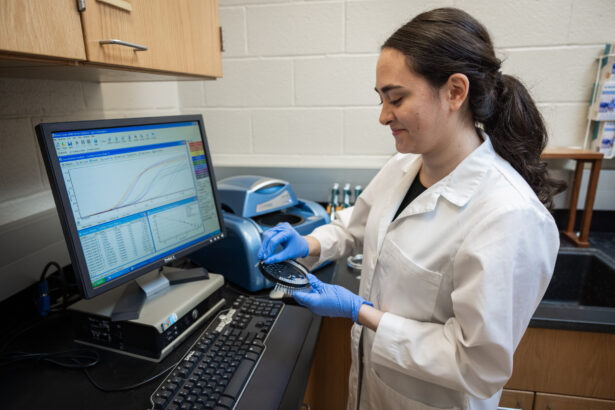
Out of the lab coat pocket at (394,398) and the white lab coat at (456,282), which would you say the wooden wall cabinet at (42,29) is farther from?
the lab coat pocket at (394,398)

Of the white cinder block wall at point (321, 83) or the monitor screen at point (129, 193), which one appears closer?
the monitor screen at point (129, 193)

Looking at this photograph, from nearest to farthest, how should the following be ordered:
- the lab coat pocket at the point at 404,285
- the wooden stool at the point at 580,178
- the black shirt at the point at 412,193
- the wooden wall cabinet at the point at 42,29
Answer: the wooden wall cabinet at the point at 42,29
the lab coat pocket at the point at 404,285
the black shirt at the point at 412,193
the wooden stool at the point at 580,178

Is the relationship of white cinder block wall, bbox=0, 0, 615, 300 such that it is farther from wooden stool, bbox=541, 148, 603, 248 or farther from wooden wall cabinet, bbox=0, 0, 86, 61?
wooden wall cabinet, bbox=0, 0, 86, 61

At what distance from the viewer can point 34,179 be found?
1.05m

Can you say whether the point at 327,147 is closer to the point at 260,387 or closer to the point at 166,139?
the point at 166,139

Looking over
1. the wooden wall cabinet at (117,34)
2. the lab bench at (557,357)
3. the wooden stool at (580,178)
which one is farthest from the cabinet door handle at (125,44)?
the wooden stool at (580,178)

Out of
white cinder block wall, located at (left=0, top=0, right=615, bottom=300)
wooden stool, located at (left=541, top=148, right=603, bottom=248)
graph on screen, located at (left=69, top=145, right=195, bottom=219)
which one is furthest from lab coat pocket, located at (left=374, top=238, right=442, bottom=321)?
wooden stool, located at (left=541, top=148, right=603, bottom=248)

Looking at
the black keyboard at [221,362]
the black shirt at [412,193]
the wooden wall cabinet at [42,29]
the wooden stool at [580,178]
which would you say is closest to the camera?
the wooden wall cabinet at [42,29]

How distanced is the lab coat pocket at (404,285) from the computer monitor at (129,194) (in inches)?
18.1

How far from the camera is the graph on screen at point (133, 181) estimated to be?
0.72 meters

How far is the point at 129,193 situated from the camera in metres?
0.80

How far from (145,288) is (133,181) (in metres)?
0.25

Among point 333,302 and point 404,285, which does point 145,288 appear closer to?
point 333,302

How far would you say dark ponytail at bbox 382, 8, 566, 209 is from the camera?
2.30ft
